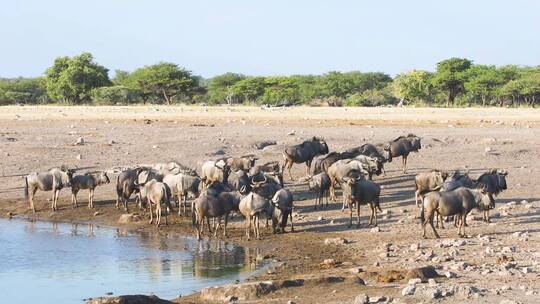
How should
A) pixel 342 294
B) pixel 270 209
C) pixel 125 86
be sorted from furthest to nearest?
pixel 125 86 → pixel 270 209 → pixel 342 294

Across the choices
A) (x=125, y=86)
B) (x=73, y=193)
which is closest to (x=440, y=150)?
(x=73, y=193)

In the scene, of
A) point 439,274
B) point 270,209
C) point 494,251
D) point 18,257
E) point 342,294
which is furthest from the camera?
point 270,209

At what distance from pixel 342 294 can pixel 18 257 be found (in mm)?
7868

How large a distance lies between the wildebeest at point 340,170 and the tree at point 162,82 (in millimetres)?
48318

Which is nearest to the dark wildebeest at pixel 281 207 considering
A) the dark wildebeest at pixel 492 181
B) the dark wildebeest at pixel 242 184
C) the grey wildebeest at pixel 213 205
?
the grey wildebeest at pixel 213 205

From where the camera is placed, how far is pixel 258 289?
12.7 m

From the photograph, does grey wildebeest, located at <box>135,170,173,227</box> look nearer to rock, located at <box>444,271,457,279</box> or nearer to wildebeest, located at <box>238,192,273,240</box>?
wildebeest, located at <box>238,192,273,240</box>

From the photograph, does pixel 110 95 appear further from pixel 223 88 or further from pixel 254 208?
pixel 254 208

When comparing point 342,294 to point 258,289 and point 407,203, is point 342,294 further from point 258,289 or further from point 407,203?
point 407,203

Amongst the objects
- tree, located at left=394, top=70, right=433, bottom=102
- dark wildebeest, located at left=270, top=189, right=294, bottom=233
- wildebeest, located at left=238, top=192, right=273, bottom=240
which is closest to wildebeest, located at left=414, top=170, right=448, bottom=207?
dark wildebeest, located at left=270, top=189, right=294, bottom=233

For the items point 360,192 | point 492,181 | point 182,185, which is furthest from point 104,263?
point 492,181

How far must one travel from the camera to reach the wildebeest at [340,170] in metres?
22.0

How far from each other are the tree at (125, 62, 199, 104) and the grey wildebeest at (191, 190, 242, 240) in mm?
51143

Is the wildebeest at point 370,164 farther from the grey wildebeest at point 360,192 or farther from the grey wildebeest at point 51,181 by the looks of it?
the grey wildebeest at point 51,181
